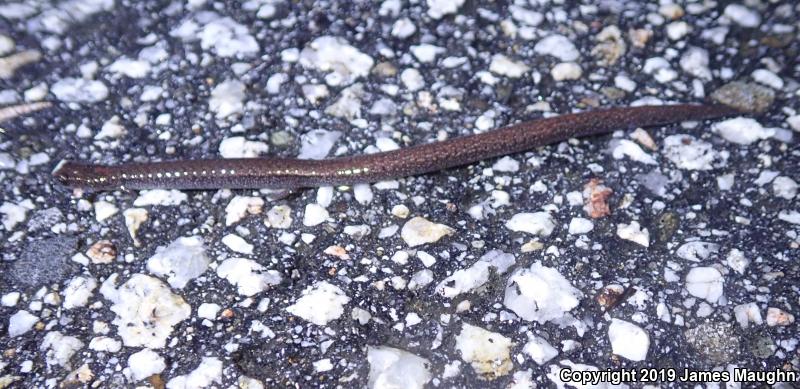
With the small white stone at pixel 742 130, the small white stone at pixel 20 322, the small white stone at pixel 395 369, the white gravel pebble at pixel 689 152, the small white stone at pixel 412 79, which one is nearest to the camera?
the small white stone at pixel 395 369

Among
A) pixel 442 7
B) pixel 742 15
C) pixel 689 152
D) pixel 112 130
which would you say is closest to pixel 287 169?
pixel 112 130

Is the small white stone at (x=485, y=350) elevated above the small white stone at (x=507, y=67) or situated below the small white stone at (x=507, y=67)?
below

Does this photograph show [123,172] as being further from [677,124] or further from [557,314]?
[677,124]

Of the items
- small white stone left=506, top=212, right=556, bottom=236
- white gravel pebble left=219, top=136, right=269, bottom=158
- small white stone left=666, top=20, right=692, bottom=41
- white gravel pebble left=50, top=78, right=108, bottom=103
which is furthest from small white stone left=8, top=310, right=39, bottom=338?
small white stone left=666, top=20, right=692, bottom=41

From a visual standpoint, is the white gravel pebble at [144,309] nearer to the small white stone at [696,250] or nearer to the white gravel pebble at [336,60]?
the white gravel pebble at [336,60]

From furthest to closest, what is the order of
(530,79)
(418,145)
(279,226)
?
1. (530,79)
2. (418,145)
3. (279,226)

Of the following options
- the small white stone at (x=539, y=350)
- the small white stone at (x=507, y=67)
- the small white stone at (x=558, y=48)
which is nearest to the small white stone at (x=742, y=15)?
the small white stone at (x=558, y=48)

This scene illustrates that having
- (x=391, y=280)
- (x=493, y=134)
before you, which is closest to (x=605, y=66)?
(x=493, y=134)
